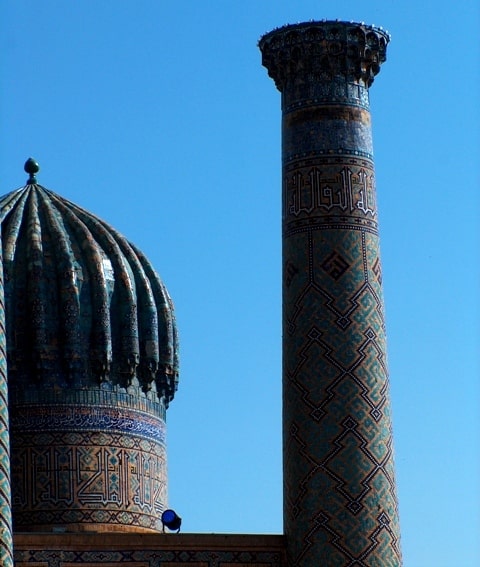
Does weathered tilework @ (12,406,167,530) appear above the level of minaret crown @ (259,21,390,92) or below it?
below

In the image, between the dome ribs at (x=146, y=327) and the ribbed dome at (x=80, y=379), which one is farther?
the dome ribs at (x=146, y=327)

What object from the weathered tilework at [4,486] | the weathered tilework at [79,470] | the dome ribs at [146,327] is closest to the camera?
the weathered tilework at [4,486]

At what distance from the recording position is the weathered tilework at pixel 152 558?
1502 centimetres

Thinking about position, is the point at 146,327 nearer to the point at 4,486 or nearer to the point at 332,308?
the point at 332,308

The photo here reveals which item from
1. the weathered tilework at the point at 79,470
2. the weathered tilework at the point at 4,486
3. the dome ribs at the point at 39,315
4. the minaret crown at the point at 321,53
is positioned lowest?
the weathered tilework at the point at 4,486

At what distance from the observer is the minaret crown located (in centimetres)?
1616

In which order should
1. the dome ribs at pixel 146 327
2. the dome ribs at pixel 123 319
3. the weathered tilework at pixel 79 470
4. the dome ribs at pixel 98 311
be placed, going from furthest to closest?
the dome ribs at pixel 146 327, the dome ribs at pixel 123 319, the dome ribs at pixel 98 311, the weathered tilework at pixel 79 470

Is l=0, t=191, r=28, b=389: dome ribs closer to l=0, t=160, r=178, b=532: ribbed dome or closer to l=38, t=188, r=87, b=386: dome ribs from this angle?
l=0, t=160, r=178, b=532: ribbed dome

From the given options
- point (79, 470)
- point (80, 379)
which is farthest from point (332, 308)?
point (79, 470)

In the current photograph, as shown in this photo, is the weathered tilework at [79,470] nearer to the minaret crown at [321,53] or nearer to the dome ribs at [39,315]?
the dome ribs at [39,315]

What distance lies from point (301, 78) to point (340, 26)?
441 millimetres

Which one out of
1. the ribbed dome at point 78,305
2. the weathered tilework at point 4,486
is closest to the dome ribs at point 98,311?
the ribbed dome at point 78,305

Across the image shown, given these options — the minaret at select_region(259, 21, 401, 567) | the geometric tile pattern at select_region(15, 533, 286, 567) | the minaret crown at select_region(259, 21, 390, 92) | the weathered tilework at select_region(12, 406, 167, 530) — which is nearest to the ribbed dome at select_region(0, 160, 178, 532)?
the weathered tilework at select_region(12, 406, 167, 530)

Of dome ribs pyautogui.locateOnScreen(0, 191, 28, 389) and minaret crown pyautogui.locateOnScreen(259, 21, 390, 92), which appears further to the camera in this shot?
dome ribs pyautogui.locateOnScreen(0, 191, 28, 389)
